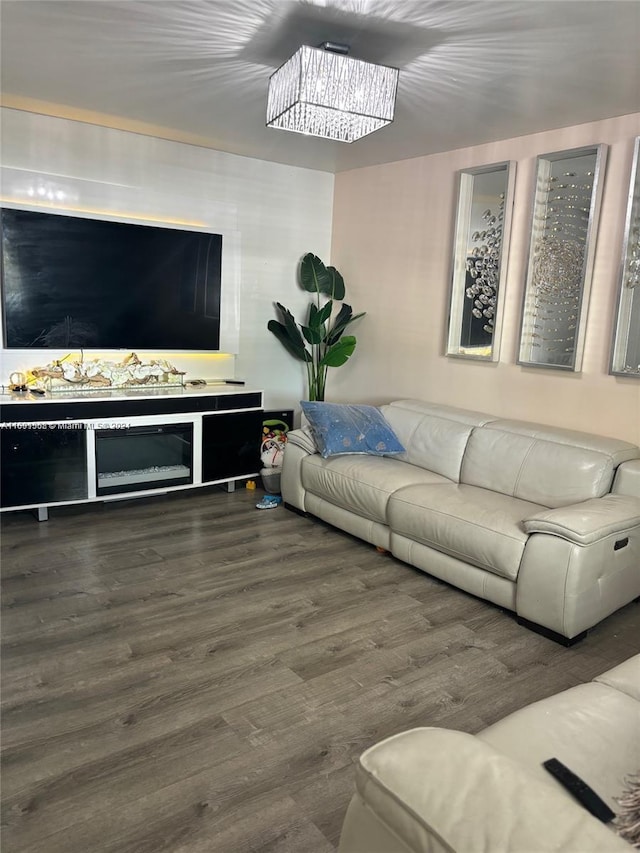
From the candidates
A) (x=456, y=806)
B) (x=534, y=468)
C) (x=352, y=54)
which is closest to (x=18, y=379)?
(x=352, y=54)

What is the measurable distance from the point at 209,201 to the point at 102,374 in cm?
159

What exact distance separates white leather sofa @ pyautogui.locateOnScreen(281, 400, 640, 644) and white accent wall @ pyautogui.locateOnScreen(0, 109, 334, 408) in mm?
1299

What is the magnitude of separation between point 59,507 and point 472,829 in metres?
3.78

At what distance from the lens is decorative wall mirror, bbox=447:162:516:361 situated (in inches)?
157

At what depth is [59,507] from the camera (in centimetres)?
411

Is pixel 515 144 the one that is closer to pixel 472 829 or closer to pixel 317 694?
pixel 317 694

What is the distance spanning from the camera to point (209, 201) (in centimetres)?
473

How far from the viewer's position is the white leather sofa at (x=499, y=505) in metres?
2.65

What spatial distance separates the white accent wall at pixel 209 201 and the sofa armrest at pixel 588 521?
2.99m

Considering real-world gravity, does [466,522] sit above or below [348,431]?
below

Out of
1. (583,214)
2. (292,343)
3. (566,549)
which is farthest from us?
(292,343)

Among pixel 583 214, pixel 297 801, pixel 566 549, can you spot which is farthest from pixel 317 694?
pixel 583 214

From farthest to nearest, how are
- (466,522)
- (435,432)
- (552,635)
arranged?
(435,432)
(466,522)
(552,635)

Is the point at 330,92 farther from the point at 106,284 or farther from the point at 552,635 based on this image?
the point at 552,635
